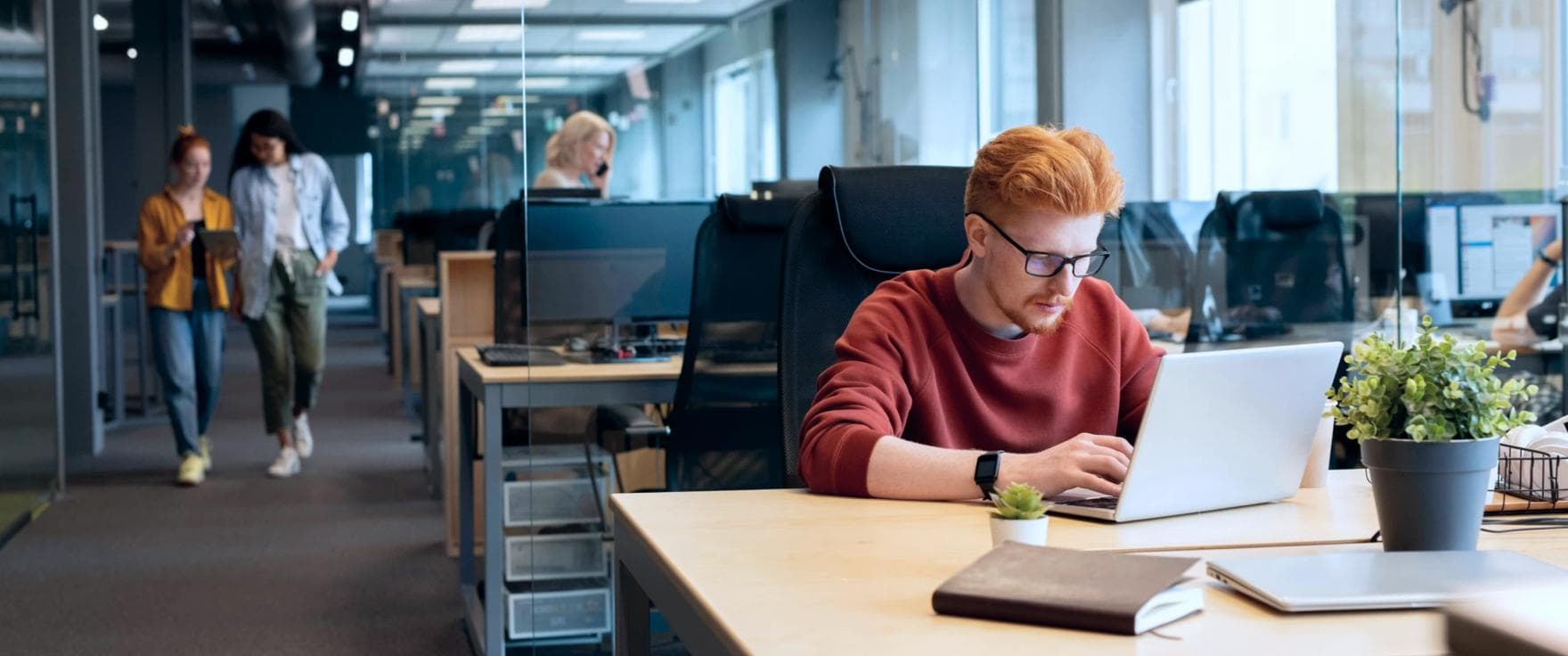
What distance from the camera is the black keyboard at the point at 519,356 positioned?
3.42m

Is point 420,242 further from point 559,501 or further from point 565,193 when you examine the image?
point 559,501

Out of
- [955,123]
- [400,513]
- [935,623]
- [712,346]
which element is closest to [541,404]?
[712,346]

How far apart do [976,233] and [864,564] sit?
70 centimetres

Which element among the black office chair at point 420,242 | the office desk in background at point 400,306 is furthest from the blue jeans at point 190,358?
the black office chair at point 420,242

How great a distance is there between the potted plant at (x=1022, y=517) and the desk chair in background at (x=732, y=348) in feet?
5.91

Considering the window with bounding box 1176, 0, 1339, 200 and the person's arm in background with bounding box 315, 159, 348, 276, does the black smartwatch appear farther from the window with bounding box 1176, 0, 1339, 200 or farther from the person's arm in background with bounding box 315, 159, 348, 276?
the person's arm in background with bounding box 315, 159, 348, 276

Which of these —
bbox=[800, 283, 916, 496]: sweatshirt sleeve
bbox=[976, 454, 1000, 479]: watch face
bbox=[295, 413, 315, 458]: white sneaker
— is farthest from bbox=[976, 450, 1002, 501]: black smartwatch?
bbox=[295, 413, 315, 458]: white sneaker

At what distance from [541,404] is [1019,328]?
4.92ft

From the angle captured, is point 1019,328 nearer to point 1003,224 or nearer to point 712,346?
point 1003,224

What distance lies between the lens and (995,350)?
2131mm

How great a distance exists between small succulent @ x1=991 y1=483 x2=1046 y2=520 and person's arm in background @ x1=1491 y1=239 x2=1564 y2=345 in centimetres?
320

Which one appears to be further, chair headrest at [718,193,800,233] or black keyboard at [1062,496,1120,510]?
chair headrest at [718,193,800,233]

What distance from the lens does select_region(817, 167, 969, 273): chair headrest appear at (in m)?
2.42

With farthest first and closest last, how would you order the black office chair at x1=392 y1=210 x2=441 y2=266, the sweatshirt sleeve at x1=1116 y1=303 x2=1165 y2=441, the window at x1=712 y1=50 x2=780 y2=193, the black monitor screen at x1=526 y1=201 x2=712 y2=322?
1. the black office chair at x1=392 y1=210 x2=441 y2=266
2. the window at x1=712 y1=50 x2=780 y2=193
3. the black monitor screen at x1=526 y1=201 x2=712 y2=322
4. the sweatshirt sleeve at x1=1116 y1=303 x2=1165 y2=441
